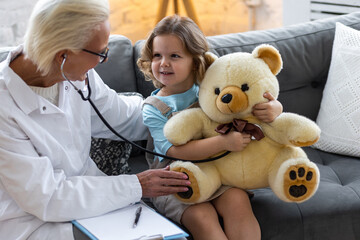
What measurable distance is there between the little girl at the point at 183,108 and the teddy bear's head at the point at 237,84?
36 mm

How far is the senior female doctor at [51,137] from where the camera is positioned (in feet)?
4.87

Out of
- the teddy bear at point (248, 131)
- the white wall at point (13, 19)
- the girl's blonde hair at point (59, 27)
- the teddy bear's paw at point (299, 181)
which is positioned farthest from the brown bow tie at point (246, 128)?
the white wall at point (13, 19)

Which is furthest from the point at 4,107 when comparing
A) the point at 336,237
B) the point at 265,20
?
the point at 265,20

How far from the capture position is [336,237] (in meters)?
1.83

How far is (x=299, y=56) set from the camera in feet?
7.59

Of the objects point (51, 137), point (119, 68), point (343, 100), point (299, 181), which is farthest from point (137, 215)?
point (343, 100)

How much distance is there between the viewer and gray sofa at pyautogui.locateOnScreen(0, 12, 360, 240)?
179cm

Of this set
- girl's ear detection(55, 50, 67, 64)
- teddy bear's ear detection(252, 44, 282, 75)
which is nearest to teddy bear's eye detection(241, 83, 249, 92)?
teddy bear's ear detection(252, 44, 282, 75)

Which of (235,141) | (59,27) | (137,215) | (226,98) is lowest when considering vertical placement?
(137,215)

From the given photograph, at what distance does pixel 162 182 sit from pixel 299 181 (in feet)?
1.33

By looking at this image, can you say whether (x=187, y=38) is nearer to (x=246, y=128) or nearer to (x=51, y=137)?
(x=246, y=128)

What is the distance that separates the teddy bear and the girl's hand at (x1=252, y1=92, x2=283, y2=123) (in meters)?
0.02

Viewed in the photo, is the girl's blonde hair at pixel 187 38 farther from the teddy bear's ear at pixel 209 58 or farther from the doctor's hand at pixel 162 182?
the doctor's hand at pixel 162 182

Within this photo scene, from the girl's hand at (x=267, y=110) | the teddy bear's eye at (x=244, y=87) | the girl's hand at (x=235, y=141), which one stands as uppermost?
the teddy bear's eye at (x=244, y=87)
